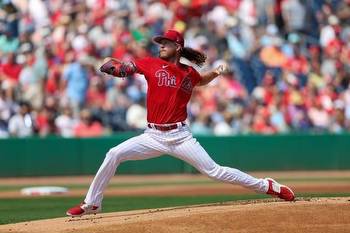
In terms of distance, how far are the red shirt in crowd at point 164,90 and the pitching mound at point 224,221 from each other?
3.14ft

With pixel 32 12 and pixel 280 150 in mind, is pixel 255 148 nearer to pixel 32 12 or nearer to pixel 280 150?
pixel 280 150

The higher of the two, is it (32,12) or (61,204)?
(32,12)

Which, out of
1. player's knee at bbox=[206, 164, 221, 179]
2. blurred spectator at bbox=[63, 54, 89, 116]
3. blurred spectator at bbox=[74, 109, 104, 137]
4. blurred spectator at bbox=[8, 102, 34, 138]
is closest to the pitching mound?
player's knee at bbox=[206, 164, 221, 179]

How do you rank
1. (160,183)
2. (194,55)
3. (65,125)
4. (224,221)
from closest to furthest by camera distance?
(224,221) → (194,55) → (160,183) → (65,125)

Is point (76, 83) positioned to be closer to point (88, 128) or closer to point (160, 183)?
point (88, 128)

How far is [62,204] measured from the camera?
13.3m

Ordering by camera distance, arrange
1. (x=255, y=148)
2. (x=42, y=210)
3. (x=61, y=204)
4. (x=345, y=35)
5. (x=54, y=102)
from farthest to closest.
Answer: (x=345, y=35) < (x=255, y=148) < (x=54, y=102) < (x=61, y=204) < (x=42, y=210)

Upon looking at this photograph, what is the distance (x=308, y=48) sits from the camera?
20.5 meters

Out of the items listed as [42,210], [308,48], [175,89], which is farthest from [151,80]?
[308,48]

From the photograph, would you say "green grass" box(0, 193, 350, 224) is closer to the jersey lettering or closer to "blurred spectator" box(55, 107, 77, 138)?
the jersey lettering

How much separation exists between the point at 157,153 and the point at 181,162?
33.1 ft

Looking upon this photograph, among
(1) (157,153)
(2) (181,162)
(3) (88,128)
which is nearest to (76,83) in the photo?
(3) (88,128)

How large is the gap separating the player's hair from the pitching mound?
150 centimetres

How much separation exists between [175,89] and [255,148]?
10.2m
